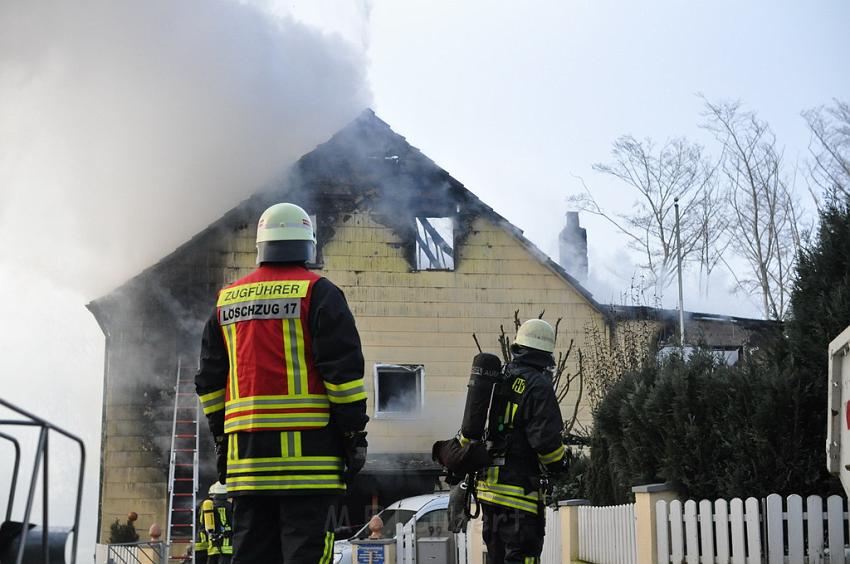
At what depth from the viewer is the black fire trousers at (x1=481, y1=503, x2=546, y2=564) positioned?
23.3 ft

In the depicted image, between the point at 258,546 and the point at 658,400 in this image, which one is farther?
the point at 658,400

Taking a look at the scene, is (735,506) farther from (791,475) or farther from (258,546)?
(258,546)

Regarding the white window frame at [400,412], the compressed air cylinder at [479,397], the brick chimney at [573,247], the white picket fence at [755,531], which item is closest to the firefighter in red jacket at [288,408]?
the compressed air cylinder at [479,397]

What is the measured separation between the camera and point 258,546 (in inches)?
210

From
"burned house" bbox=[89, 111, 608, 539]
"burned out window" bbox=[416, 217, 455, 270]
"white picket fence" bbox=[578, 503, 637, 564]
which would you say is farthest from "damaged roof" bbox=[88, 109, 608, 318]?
"white picket fence" bbox=[578, 503, 637, 564]

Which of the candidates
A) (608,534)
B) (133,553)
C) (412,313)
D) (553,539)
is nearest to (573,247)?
(412,313)

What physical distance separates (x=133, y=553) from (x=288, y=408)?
13.1m

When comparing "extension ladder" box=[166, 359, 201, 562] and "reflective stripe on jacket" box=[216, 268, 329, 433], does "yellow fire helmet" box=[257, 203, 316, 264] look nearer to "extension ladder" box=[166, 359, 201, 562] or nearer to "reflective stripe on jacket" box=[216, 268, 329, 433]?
"reflective stripe on jacket" box=[216, 268, 329, 433]

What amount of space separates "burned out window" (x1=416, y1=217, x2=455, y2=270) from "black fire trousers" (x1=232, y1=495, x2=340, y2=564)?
1749cm

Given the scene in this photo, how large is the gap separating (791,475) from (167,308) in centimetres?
1448

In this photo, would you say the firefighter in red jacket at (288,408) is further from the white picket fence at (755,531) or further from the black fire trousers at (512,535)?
the white picket fence at (755,531)

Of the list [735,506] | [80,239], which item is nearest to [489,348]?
[80,239]

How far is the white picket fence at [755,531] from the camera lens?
8.47 metres

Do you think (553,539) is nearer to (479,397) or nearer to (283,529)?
(479,397)
